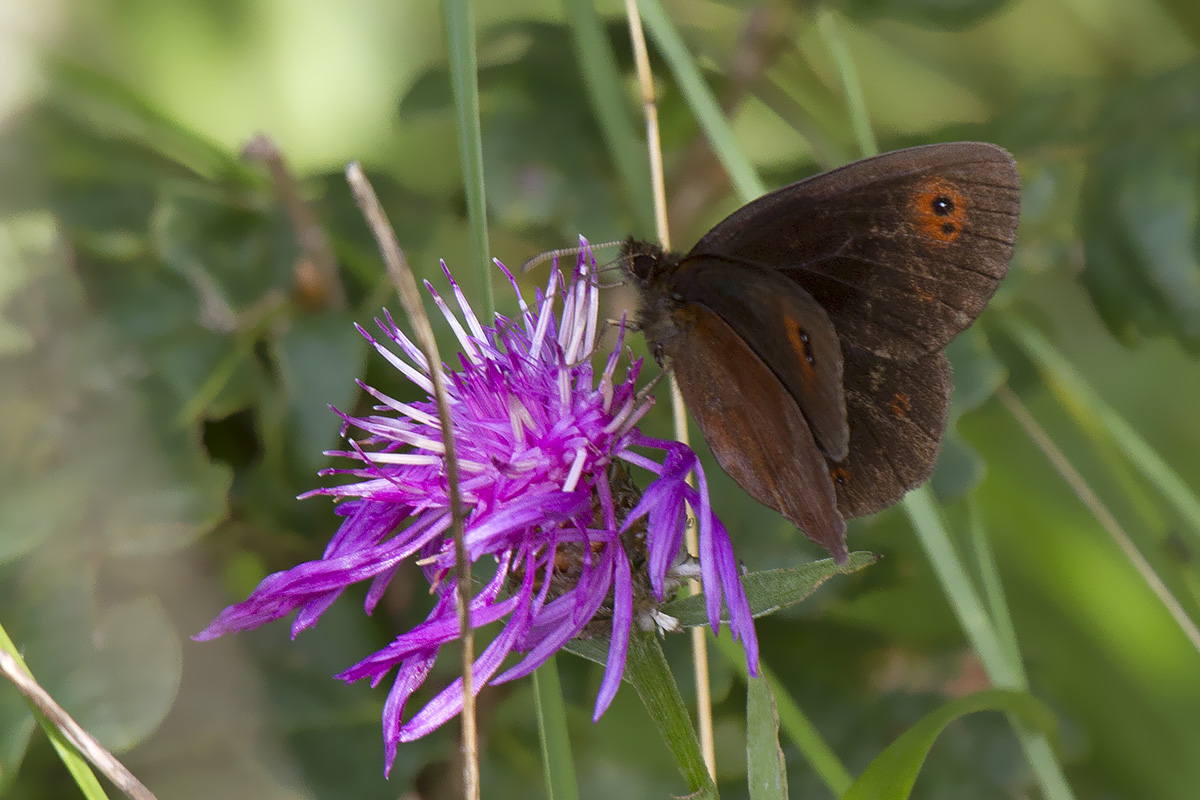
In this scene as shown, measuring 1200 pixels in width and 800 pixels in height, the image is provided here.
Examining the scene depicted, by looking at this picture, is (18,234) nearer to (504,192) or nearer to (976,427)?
(504,192)

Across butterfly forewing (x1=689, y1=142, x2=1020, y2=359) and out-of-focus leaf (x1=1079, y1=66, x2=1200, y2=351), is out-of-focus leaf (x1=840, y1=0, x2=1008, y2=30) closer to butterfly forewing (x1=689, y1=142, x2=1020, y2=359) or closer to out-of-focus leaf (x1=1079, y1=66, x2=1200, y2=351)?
out-of-focus leaf (x1=1079, y1=66, x2=1200, y2=351)

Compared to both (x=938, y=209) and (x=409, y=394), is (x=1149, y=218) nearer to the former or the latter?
(x=938, y=209)

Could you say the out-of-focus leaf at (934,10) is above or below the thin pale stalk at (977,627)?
above

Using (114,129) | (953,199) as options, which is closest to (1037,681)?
(953,199)

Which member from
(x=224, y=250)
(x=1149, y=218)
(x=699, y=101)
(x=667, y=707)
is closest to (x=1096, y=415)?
(x=1149, y=218)

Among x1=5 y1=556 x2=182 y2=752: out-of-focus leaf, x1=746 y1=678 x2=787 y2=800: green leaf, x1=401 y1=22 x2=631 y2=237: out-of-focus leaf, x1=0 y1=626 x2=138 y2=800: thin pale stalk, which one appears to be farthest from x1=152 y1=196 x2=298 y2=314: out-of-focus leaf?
x1=746 y1=678 x2=787 y2=800: green leaf

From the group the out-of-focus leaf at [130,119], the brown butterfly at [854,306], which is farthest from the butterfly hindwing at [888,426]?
the out-of-focus leaf at [130,119]

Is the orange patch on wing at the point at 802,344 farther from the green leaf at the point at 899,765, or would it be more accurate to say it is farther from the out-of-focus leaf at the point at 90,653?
the out-of-focus leaf at the point at 90,653
